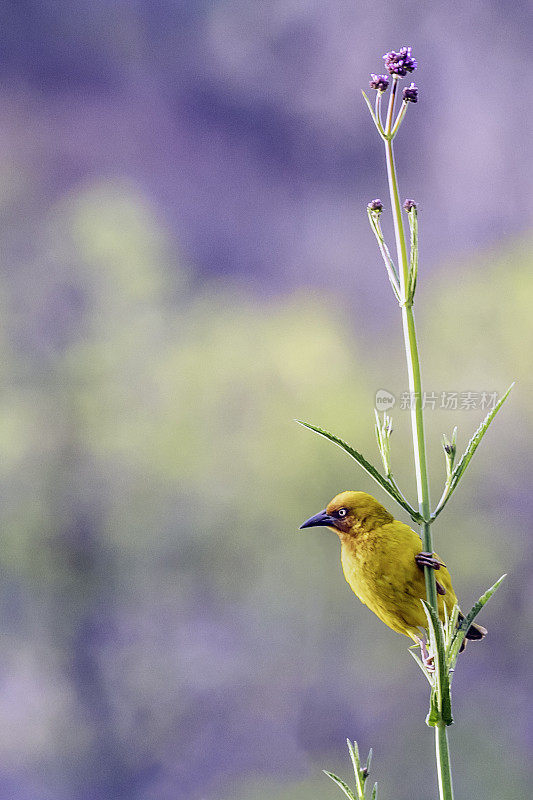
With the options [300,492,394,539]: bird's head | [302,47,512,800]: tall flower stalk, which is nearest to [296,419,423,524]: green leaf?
[302,47,512,800]: tall flower stalk

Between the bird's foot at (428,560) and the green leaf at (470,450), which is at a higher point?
the green leaf at (470,450)

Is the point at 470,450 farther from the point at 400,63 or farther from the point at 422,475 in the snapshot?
the point at 400,63

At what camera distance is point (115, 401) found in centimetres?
114

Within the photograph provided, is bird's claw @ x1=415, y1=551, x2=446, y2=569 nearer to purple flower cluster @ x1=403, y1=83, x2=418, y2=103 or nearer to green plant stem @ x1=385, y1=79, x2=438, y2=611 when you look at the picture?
green plant stem @ x1=385, y1=79, x2=438, y2=611

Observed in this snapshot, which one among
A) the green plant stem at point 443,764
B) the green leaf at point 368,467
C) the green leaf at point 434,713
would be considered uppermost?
the green leaf at point 368,467

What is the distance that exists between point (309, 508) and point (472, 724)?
0.37 metres

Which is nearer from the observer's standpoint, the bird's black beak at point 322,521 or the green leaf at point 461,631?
the green leaf at point 461,631

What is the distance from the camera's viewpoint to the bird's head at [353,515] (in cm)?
50

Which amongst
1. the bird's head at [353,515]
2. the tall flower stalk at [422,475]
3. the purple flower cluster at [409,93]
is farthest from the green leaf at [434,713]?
the purple flower cluster at [409,93]

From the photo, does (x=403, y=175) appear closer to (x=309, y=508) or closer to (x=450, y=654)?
(x=309, y=508)

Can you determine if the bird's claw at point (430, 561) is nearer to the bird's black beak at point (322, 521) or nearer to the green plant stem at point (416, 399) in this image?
the green plant stem at point (416, 399)

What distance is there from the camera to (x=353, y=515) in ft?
1.67

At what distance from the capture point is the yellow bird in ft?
1.45

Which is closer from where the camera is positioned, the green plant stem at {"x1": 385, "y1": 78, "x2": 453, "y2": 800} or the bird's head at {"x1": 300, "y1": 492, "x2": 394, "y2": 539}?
the green plant stem at {"x1": 385, "y1": 78, "x2": 453, "y2": 800}
